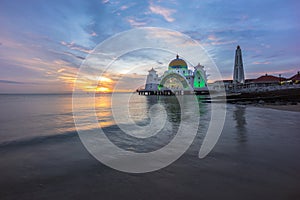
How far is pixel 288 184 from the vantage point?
10.4 ft

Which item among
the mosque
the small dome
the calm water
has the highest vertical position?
the small dome

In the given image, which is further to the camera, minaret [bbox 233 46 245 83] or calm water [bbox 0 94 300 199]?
minaret [bbox 233 46 245 83]

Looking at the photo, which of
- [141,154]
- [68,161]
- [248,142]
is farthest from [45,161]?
[248,142]

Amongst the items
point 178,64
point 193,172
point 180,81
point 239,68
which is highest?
point 178,64

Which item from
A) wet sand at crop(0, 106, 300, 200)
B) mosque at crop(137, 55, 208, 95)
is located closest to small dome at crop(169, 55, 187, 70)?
mosque at crop(137, 55, 208, 95)

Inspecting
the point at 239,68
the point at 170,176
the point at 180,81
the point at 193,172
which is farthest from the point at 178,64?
the point at 170,176

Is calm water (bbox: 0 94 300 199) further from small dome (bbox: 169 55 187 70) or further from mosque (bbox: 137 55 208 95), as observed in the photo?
small dome (bbox: 169 55 187 70)

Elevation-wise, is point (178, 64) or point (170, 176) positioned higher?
point (178, 64)

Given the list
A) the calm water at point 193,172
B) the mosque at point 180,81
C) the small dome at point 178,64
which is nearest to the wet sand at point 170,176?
the calm water at point 193,172

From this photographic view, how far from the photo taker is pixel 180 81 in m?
81.1

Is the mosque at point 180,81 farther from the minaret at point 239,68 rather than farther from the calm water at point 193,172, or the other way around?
the calm water at point 193,172

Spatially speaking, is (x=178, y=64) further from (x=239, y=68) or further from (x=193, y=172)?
(x=193, y=172)

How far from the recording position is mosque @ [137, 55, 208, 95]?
258 ft

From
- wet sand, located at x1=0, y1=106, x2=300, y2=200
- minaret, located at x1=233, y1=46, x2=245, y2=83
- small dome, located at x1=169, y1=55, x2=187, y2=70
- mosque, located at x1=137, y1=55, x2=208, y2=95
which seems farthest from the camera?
minaret, located at x1=233, y1=46, x2=245, y2=83
